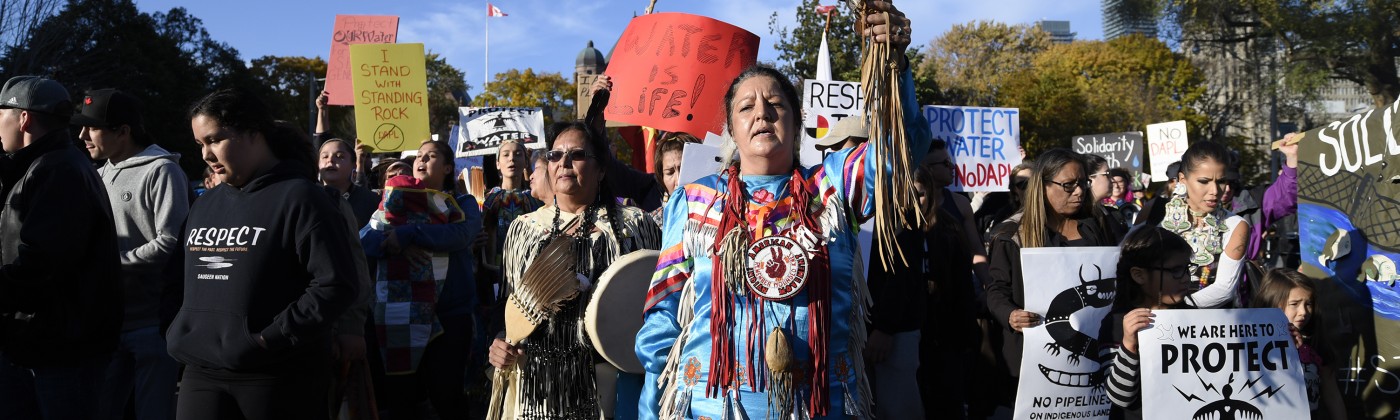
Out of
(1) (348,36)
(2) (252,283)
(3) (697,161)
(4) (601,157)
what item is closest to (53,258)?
(2) (252,283)

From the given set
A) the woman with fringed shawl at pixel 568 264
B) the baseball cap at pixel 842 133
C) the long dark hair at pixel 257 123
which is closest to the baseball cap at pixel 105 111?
the long dark hair at pixel 257 123

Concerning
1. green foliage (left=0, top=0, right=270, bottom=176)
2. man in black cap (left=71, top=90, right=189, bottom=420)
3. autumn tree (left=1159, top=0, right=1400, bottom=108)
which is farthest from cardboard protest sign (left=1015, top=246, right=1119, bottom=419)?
autumn tree (left=1159, top=0, right=1400, bottom=108)

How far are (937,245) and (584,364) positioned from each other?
2353 mm

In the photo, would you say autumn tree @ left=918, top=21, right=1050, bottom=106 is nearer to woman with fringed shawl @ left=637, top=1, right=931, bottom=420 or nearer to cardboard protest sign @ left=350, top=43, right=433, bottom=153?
cardboard protest sign @ left=350, top=43, right=433, bottom=153

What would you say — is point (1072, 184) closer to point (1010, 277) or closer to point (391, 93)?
point (1010, 277)

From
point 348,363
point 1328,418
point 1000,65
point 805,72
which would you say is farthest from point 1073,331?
point 1000,65

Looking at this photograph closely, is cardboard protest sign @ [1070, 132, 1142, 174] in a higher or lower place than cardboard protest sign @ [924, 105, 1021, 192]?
higher

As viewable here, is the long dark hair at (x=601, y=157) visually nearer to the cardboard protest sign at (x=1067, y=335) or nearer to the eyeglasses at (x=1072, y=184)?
the cardboard protest sign at (x=1067, y=335)

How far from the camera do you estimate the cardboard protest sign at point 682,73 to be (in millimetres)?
5812

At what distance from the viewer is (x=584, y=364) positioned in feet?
13.0

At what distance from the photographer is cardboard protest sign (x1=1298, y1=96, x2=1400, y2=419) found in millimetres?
4570

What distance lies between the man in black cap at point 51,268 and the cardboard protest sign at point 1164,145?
13.8 metres

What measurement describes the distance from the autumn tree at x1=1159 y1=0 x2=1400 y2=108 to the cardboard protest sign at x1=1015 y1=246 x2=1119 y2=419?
30.6 m

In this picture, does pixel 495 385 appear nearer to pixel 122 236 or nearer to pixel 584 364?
pixel 584 364
